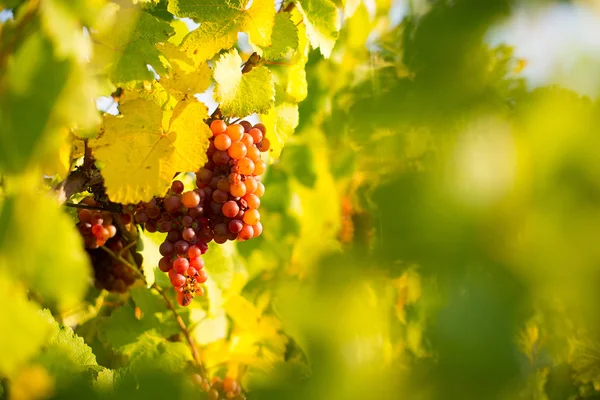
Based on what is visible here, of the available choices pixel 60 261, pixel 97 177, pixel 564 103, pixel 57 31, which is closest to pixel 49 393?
pixel 60 261

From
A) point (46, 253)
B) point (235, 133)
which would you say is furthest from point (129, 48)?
point (46, 253)

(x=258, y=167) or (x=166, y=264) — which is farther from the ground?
(x=258, y=167)

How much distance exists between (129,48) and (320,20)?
11.5 inches

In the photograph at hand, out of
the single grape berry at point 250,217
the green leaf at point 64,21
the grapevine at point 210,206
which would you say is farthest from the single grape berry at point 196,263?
the green leaf at point 64,21

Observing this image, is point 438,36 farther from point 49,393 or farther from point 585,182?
point 49,393

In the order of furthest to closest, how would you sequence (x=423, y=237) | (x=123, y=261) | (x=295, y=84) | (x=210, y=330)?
(x=210, y=330) < (x=123, y=261) < (x=295, y=84) < (x=423, y=237)

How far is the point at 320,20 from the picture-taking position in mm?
853

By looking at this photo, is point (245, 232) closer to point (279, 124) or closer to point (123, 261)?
point (279, 124)

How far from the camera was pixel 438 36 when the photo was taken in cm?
26

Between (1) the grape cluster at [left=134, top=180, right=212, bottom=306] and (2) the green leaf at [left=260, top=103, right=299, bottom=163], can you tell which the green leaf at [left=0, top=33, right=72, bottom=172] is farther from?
(2) the green leaf at [left=260, top=103, right=299, bottom=163]

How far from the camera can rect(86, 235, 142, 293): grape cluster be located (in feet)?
3.43

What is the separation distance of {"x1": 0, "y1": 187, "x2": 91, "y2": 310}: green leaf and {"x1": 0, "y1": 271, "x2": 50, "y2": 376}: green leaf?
0.04ft

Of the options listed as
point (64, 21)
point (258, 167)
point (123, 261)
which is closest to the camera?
point (64, 21)

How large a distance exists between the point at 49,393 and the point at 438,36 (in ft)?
1.01
